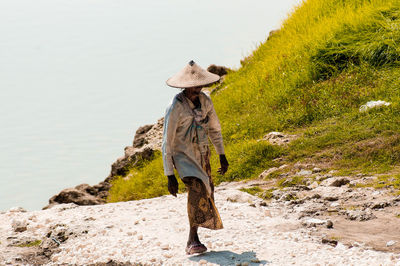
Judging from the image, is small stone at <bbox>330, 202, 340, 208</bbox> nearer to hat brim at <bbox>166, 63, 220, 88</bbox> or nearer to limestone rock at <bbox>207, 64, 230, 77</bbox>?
hat brim at <bbox>166, 63, 220, 88</bbox>

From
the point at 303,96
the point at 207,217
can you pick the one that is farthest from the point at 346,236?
the point at 303,96

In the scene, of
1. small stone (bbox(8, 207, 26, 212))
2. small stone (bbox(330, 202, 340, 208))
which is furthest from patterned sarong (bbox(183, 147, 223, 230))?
small stone (bbox(8, 207, 26, 212))

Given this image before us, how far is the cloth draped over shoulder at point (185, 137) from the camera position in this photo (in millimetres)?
6840

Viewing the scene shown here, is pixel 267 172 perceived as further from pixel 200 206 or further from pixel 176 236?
pixel 200 206

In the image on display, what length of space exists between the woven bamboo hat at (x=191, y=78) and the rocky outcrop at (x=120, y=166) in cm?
782

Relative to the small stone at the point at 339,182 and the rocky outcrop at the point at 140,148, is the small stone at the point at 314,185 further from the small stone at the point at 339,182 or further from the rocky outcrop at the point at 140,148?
the rocky outcrop at the point at 140,148

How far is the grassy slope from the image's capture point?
10977mm

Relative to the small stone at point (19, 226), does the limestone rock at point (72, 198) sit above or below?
Answer: above

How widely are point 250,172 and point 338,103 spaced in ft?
7.77

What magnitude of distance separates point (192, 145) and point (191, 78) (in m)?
0.74

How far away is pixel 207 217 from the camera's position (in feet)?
22.9

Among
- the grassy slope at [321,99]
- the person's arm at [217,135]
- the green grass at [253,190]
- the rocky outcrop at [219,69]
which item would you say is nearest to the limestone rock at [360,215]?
the person's arm at [217,135]

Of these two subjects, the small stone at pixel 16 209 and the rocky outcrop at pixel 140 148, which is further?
the rocky outcrop at pixel 140 148

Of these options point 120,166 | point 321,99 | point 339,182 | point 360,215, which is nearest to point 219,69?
point 120,166
